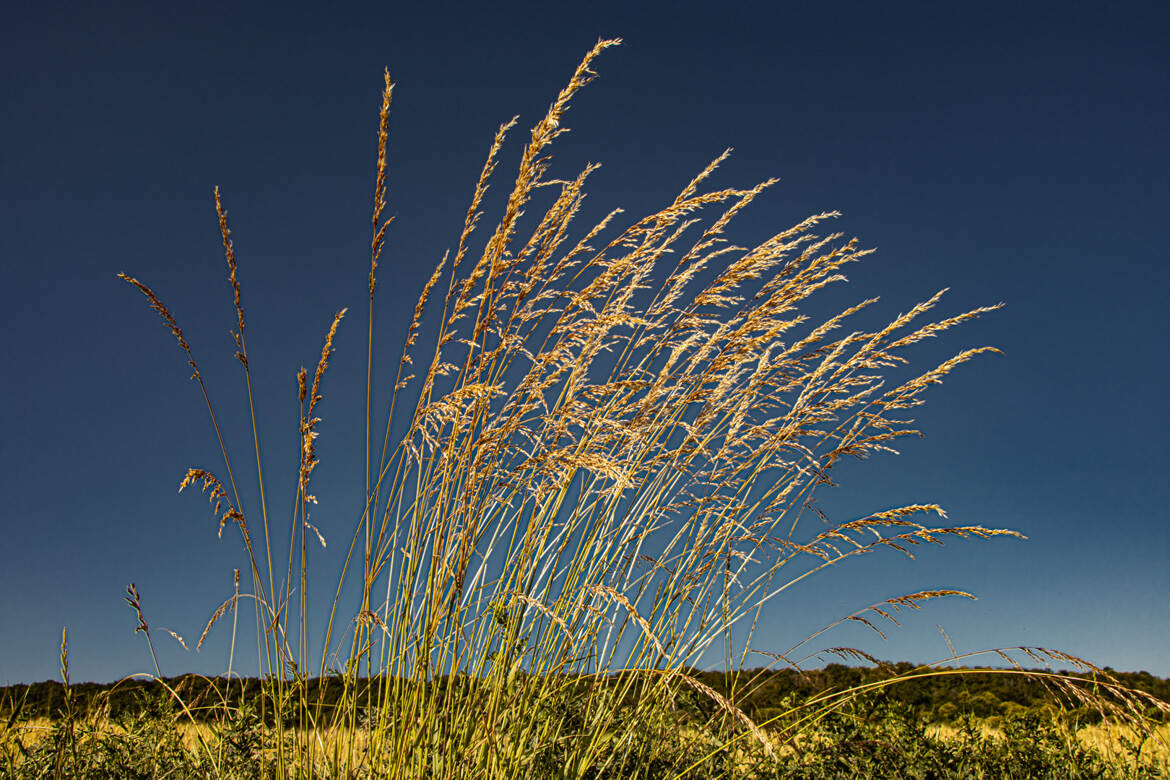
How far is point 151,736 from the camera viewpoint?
281 cm

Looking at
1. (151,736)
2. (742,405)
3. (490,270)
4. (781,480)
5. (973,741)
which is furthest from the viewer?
(151,736)

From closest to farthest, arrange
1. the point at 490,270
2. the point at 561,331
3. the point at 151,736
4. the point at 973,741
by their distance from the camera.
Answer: the point at 490,270 < the point at 561,331 < the point at 973,741 < the point at 151,736

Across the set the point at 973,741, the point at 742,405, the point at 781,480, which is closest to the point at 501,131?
the point at 742,405

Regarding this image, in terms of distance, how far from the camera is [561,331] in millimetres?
1894

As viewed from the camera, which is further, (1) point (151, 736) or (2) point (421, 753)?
(1) point (151, 736)

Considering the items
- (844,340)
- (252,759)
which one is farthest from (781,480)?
(252,759)

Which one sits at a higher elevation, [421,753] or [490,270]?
[490,270]

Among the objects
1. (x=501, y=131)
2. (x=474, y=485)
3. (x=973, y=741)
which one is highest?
(x=501, y=131)

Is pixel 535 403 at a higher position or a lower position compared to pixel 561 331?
lower

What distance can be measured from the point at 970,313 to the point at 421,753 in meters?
2.02

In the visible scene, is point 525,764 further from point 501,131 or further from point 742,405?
point 501,131

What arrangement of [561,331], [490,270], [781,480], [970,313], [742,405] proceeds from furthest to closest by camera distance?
[781,480] < [742,405] < [970,313] < [561,331] < [490,270]

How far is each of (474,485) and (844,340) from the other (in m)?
1.27

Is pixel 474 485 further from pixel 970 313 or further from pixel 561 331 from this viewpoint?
pixel 970 313
